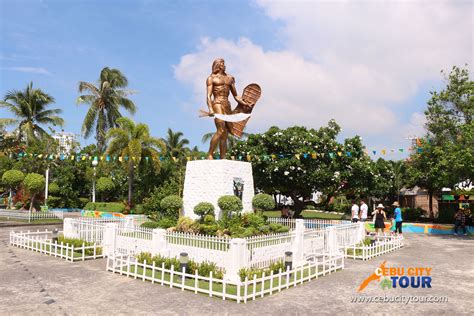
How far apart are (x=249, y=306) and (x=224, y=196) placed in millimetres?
8109

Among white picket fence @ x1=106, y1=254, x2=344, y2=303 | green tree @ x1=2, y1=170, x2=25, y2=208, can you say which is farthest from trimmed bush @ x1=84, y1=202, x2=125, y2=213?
white picket fence @ x1=106, y1=254, x2=344, y2=303

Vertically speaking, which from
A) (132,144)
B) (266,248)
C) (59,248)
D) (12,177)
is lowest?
(59,248)

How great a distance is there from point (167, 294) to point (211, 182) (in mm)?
7920

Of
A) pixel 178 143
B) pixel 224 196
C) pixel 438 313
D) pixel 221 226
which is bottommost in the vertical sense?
pixel 438 313

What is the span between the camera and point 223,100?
16719 millimetres

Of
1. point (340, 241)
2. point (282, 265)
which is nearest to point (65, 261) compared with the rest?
point (282, 265)

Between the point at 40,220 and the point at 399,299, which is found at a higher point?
the point at 40,220

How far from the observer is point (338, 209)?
48.9m

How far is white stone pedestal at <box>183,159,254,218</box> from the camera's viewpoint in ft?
52.4

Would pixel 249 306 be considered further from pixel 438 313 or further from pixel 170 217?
pixel 170 217

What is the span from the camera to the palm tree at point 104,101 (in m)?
33.7

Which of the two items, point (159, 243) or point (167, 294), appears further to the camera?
point (159, 243)

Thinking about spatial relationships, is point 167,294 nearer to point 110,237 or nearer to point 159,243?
point 159,243

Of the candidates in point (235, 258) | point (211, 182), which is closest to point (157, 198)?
point (211, 182)
